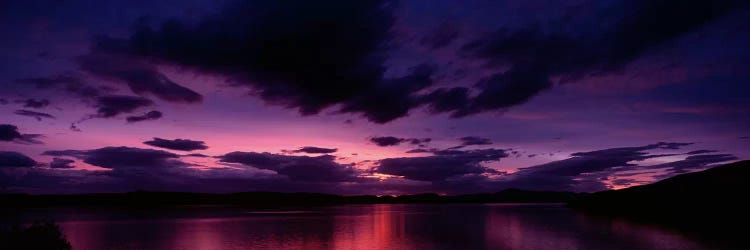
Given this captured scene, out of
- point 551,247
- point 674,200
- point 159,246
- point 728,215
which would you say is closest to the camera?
point 551,247

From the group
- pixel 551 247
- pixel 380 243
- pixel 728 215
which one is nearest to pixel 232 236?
pixel 380 243

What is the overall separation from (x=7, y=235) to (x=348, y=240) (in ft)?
131

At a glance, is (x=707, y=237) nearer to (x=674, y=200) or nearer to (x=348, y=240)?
(x=348, y=240)

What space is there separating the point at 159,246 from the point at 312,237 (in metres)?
19.0

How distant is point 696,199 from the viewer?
14138cm

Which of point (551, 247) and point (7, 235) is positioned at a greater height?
point (7, 235)

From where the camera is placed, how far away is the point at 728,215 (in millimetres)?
110312

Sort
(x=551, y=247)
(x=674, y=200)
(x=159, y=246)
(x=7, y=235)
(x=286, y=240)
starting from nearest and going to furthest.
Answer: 1. (x=7, y=235)
2. (x=551, y=247)
3. (x=159, y=246)
4. (x=286, y=240)
5. (x=674, y=200)

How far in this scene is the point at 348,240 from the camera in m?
64.7

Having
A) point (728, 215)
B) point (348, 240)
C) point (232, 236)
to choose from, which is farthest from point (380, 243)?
point (728, 215)

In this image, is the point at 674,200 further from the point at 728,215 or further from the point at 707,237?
the point at 707,237

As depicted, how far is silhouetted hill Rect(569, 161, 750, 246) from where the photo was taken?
368 feet

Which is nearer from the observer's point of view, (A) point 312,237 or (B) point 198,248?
(B) point 198,248

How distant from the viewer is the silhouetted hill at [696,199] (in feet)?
368
